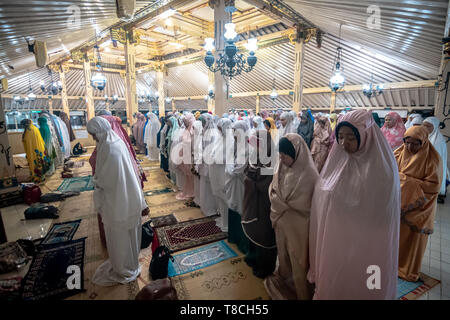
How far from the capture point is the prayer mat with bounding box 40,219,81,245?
2982mm

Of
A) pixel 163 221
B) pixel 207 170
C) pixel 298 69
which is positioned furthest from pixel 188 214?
pixel 298 69

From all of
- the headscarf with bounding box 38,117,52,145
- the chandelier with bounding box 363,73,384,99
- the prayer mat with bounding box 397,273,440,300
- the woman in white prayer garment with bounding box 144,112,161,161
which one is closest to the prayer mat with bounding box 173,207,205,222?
the prayer mat with bounding box 397,273,440,300

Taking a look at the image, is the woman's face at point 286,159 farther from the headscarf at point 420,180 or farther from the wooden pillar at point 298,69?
the wooden pillar at point 298,69

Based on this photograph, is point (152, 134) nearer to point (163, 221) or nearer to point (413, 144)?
point (163, 221)

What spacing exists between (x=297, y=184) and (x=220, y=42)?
15.3 ft

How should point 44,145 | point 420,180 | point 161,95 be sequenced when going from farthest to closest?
point 161,95
point 44,145
point 420,180

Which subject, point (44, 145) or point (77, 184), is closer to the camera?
point (77, 184)

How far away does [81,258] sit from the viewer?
2596 mm

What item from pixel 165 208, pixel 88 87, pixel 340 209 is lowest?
pixel 165 208

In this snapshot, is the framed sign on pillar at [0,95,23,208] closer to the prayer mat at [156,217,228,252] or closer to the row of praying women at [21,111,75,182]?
the row of praying women at [21,111,75,182]

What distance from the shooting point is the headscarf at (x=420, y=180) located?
203 centimetres

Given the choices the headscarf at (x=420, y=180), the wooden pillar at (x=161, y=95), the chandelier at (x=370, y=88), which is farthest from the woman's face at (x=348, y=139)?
the wooden pillar at (x=161, y=95)

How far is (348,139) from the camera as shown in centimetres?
150
